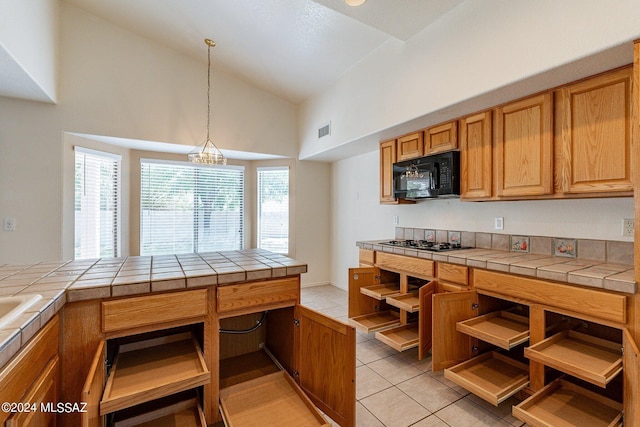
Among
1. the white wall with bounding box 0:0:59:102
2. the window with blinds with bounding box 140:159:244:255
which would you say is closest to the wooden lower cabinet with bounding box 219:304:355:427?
the white wall with bounding box 0:0:59:102

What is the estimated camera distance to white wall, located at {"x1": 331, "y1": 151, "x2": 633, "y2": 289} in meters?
2.03

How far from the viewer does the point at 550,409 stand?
5.47ft

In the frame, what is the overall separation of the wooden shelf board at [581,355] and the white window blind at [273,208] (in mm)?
3663

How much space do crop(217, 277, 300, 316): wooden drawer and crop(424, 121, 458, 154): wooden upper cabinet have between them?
1863 mm

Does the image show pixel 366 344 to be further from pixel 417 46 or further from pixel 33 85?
pixel 33 85

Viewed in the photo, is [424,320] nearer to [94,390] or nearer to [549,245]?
[549,245]

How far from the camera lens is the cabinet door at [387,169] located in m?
3.28

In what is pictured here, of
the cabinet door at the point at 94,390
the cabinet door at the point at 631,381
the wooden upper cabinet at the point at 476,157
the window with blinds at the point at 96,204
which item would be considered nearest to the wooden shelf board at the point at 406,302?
the wooden upper cabinet at the point at 476,157

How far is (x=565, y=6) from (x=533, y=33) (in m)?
0.17

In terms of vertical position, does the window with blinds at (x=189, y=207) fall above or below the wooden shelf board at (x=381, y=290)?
above

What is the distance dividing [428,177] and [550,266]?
4.04 ft

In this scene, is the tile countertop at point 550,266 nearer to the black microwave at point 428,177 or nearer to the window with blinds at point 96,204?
the black microwave at point 428,177

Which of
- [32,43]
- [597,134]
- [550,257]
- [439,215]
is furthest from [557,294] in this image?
[32,43]

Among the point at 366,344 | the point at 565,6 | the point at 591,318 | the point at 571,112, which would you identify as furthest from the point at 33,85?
the point at 591,318
